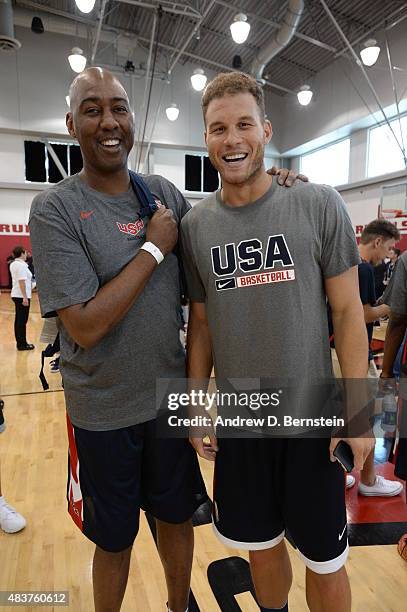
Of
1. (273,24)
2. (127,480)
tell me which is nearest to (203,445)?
(127,480)

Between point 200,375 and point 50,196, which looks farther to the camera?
point 200,375

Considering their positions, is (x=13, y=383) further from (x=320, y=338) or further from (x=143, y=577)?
(x=320, y=338)

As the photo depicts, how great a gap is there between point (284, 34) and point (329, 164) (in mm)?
5405

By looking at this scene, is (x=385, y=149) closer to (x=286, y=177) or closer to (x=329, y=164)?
(x=329, y=164)

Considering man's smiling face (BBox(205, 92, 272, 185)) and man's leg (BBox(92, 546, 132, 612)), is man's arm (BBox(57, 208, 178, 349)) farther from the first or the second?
man's leg (BBox(92, 546, 132, 612))

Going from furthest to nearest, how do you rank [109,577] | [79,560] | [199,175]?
1. [199,175]
2. [79,560]
3. [109,577]

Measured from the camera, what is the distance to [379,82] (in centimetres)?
1020

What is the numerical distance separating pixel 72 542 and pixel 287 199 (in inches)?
82.8

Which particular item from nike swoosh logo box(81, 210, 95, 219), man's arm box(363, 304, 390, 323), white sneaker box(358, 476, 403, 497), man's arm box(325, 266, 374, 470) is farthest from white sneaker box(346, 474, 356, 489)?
nike swoosh logo box(81, 210, 95, 219)

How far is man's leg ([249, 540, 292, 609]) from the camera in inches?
56.2

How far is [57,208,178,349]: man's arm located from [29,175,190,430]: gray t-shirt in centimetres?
4

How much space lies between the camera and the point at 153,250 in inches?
52.1

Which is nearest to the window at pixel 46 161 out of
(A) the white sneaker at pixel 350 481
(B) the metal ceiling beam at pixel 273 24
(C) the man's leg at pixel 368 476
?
(B) the metal ceiling beam at pixel 273 24

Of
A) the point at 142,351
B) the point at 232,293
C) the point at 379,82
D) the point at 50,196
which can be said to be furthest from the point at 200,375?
the point at 379,82
